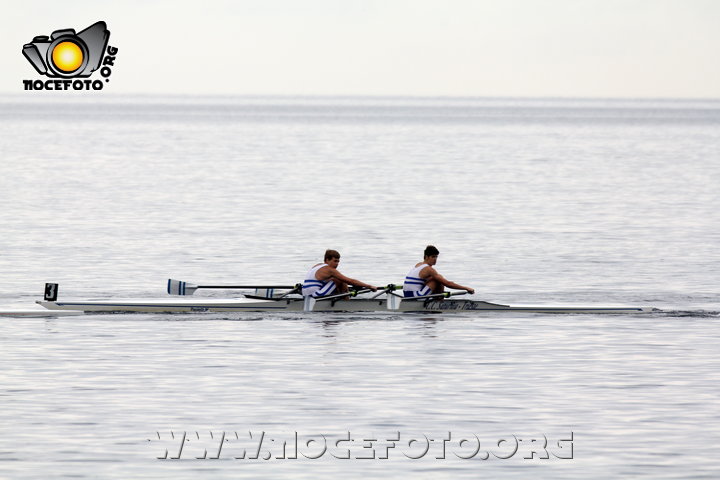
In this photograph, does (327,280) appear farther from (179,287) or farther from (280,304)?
(179,287)

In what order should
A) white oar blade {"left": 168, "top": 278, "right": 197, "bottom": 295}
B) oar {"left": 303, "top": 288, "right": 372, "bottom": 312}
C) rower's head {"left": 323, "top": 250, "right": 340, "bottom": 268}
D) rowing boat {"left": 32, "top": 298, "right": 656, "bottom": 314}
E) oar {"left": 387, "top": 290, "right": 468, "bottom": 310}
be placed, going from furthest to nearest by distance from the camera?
white oar blade {"left": 168, "top": 278, "right": 197, "bottom": 295}
rowing boat {"left": 32, "top": 298, "right": 656, "bottom": 314}
oar {"left": 387, "top": 290, "right": 468, "bottom": 310}
oar {"left": 303, "top": 288, "right": 372, "bottom": 312}
rower's head {"left": 323, "top": 250, "right": 340, "bottom": 268}

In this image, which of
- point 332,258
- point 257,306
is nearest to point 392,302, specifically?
point 332,258

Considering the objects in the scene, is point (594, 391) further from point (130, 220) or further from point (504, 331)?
point (130, 220)

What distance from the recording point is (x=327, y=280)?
28.1 metres

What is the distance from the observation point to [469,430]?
18766 mm

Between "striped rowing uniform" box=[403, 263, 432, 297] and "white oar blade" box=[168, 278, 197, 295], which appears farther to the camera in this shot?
"white oar blade" box=[168, 278, 197, 295]

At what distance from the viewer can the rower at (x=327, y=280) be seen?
91.0 ft

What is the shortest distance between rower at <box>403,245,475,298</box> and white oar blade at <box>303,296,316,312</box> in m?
1.82

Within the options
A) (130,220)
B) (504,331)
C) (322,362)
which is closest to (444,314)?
(504,331)

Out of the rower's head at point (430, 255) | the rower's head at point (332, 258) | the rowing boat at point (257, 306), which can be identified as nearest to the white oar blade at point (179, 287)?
the rowing boat at point (257, 306)

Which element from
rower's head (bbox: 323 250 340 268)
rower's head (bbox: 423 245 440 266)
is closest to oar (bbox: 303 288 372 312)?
rower's head (bbox: 323 250 340 268)

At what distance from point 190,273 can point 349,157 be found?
7885 cm

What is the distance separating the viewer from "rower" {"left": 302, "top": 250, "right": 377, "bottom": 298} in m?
27.8

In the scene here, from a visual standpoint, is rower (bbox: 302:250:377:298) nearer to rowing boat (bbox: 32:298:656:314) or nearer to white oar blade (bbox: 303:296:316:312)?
white oar blade (bbox: 303:296:316:312)
